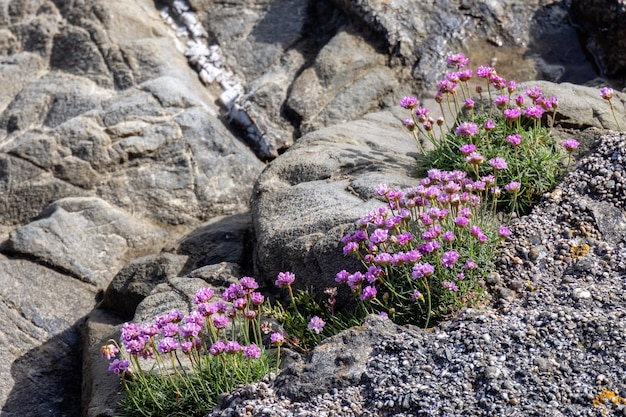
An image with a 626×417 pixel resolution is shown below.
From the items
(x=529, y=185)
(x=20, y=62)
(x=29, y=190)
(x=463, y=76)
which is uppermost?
(x=463, y=76)

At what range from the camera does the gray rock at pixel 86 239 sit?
884 cm

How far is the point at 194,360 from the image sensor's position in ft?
20.5

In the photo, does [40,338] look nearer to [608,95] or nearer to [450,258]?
[450,258]

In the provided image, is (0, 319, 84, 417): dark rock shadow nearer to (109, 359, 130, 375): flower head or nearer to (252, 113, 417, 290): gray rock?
(109, 359, 130, 375): flower head

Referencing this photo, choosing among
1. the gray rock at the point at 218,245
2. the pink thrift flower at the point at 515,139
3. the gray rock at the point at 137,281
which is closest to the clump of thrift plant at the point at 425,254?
the pink thrift flower at the point at 515,139

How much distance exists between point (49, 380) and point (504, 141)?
448cm

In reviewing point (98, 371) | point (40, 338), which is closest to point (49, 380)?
point (40, 338)

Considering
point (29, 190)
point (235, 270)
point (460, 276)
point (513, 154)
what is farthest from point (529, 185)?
point (29, 190)

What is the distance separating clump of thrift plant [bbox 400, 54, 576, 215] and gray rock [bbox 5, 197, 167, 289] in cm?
317

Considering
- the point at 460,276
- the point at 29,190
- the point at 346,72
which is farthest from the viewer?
the point at 346,72

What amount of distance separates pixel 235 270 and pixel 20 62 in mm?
4853

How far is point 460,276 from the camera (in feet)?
20.4

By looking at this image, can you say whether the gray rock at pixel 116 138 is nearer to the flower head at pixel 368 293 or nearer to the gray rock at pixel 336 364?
the flower head at pixel 368 293

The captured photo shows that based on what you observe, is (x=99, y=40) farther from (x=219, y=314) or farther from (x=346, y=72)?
(x=219, y=314)
